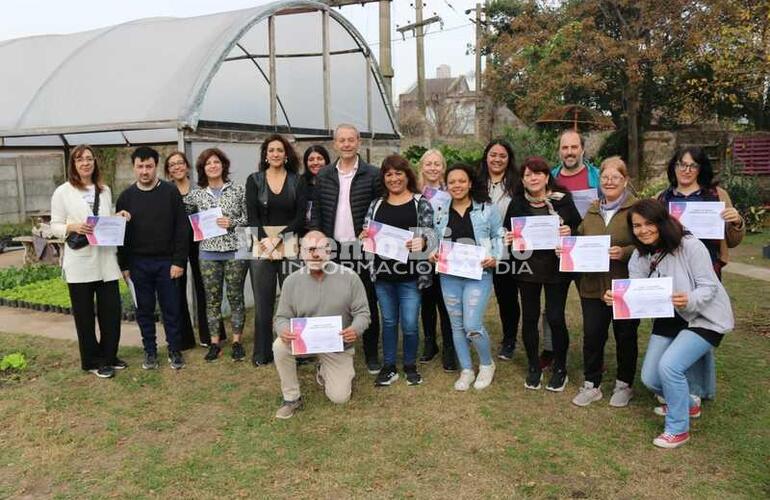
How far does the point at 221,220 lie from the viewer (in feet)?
16.8

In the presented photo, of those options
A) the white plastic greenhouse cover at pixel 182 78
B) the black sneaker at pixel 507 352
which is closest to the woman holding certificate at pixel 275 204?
the white plastic greenhouse cover at pixel 182 78

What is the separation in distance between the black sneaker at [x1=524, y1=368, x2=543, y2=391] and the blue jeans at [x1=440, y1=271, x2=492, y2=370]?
370 millimetres

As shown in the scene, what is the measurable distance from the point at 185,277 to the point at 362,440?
8.74 feet

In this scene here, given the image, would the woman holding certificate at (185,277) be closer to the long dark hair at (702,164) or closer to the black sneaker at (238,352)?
the black sneaker at (238,352)

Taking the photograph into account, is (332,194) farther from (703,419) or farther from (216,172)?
(703,419)

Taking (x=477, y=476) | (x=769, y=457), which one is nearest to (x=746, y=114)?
(x=769, y=457)

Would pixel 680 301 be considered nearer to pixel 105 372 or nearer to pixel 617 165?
pixel 617 165

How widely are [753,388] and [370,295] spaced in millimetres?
2984

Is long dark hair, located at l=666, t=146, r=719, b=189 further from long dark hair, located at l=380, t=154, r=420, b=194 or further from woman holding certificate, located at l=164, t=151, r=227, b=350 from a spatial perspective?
woman holding certificate, located at l=164, t=151, r=227, b=350

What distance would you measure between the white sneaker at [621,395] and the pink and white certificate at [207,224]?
3.31 m

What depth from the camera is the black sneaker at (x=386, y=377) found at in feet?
15.7

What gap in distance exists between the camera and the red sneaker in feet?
12.2

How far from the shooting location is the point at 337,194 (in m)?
4.78

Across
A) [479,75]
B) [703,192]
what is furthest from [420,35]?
[703,192]
